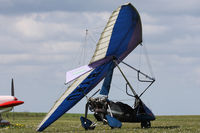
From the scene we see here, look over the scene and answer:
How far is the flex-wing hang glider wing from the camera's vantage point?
25406mm

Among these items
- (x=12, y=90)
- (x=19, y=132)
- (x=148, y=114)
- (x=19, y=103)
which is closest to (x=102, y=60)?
(x=148, y=114)

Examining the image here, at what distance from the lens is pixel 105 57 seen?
84.0 feet

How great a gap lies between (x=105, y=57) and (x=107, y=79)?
2324 millimetres

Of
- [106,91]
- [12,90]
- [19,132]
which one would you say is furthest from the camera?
[12,90]

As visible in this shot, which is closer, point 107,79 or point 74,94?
point 74,94

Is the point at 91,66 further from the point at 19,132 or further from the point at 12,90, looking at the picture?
the point at 12,90

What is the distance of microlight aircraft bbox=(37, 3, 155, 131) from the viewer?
2541 cm

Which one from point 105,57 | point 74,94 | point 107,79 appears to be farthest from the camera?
point 107,79

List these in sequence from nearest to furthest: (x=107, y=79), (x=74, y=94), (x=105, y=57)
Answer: (x=105, y=57), (x=74, y=94), (x=107, y=79)

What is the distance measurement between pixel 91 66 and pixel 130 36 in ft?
12.7

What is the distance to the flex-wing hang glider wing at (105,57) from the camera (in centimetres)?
2541

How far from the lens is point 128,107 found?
88.5ft

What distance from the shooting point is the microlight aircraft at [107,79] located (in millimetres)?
25406

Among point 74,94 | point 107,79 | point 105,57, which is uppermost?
point 105,57
